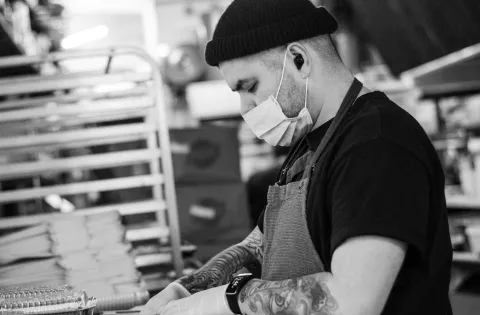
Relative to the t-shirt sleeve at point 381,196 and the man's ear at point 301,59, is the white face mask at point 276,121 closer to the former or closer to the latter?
the man's ear at point 301,59

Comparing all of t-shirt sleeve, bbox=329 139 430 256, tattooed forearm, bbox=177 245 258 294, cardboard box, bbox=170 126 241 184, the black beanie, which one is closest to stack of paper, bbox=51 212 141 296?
tattooed forearm, bbox=177 245 258 294

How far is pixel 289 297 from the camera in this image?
1.42m

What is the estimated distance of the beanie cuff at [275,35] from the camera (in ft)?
5.26

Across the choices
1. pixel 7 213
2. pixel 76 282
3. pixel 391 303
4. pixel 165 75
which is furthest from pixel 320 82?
pixel 165 75

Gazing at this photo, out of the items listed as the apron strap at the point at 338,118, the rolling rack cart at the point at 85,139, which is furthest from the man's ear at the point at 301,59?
the rolling rack cart at the point at 85,139

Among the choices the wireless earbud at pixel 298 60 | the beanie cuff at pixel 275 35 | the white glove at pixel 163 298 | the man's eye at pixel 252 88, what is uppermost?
the beanie cuff at pixel 275 35

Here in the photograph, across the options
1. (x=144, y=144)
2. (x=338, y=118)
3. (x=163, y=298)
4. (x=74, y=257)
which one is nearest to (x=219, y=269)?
(x=163, y=298)

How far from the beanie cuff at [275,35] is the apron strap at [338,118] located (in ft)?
0.54

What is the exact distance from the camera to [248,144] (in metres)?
7.36

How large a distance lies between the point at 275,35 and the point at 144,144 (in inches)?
117

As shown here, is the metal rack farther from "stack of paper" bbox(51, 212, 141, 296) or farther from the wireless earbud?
the wireless earbud

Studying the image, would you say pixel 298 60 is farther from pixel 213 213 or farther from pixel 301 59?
pixel 213 213

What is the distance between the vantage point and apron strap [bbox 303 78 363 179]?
5.21 ft

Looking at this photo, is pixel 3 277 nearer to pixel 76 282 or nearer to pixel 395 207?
pixel 76 282
